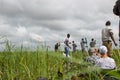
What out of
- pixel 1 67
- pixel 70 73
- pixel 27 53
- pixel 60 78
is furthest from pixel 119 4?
pixel 27 53

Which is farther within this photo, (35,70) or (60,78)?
(35,70)

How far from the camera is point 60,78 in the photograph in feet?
8.16

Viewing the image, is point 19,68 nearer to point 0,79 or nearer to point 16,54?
point 16,54

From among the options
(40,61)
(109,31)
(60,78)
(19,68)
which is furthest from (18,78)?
(109,31)

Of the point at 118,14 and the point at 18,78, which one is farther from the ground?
the point at 118,14

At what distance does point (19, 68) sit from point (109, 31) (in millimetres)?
8218

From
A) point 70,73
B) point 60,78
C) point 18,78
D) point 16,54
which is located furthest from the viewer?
point 16,54

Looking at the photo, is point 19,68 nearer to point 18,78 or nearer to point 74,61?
point 18,78

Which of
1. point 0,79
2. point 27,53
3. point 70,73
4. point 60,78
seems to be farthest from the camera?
point 27,53

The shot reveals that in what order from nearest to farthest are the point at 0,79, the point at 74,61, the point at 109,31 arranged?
the point at 74,61 → the point at 0,79 → the point at 109,31

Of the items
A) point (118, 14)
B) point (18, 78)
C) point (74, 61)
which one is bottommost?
point (18, 78)

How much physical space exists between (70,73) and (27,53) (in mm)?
3367

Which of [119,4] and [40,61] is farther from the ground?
[119,4]

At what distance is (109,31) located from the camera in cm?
1229
